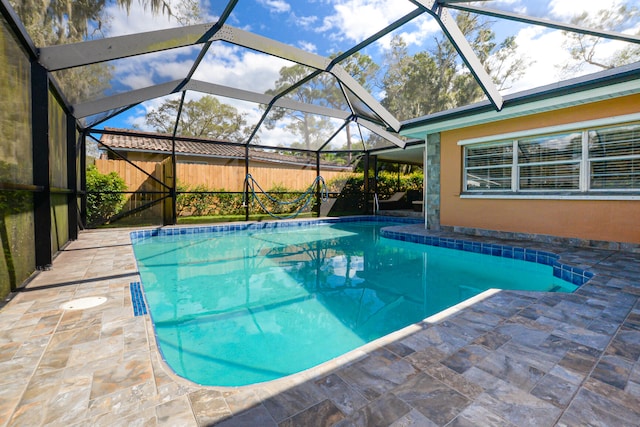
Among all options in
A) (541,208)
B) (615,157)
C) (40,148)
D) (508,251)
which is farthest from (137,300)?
(615,157)

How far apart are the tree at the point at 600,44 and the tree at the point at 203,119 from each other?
23.3 ft

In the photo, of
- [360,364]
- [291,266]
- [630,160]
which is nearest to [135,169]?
[291,266]

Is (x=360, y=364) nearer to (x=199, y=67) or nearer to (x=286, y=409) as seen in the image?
(x=286, y=409)

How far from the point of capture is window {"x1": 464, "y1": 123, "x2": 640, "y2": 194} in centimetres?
476

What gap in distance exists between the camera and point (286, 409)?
1.27 meters

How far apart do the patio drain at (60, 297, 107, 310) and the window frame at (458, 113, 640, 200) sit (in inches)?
260

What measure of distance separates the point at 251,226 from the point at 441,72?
8.43 metres

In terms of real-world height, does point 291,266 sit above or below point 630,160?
below

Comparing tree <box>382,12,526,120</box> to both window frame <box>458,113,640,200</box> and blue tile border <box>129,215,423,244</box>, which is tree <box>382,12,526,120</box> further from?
blue tile border <box>129,215,423,244</box>

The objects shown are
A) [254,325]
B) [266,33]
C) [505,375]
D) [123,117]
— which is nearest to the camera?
[505,375]

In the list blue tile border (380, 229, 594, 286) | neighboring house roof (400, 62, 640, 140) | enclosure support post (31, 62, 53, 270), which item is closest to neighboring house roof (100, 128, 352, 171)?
enclosure support post (31, 62, 53, 270)

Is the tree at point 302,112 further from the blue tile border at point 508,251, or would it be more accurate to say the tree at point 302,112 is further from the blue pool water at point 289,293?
the blue tile border at point 508,251

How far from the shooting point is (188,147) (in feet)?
37.3

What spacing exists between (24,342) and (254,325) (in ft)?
5.05
